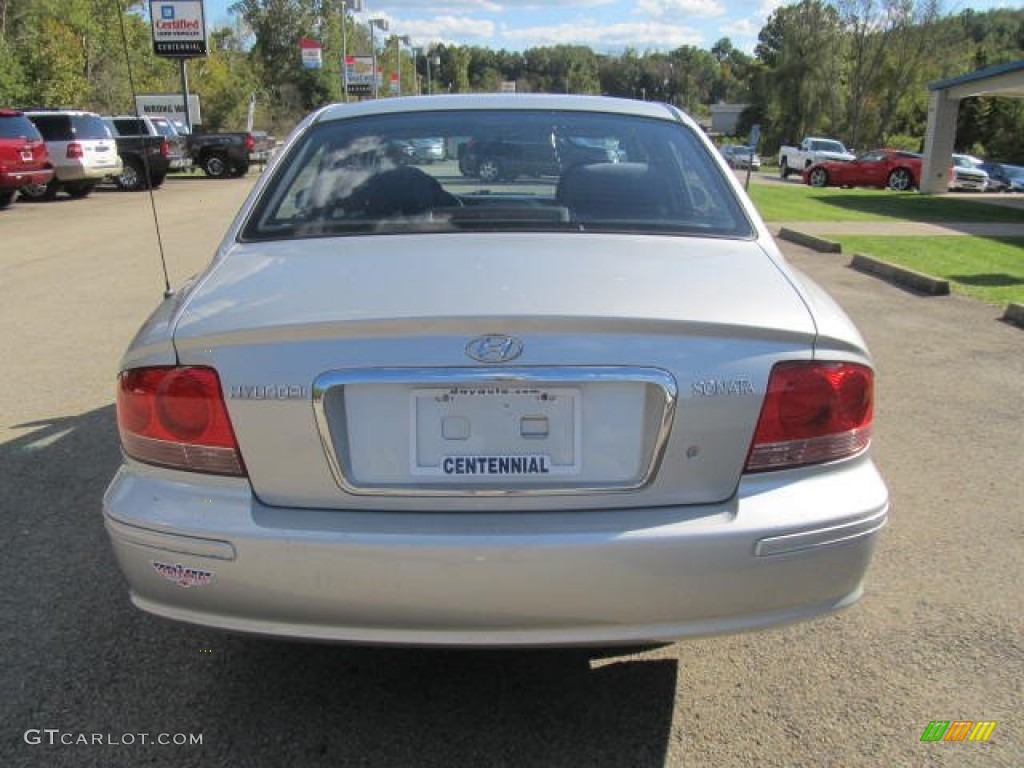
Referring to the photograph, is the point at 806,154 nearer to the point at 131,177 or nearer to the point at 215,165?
the point at 215,165

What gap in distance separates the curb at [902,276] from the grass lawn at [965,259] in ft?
1.13

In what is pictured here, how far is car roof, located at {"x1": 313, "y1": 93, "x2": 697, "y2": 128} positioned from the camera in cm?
365

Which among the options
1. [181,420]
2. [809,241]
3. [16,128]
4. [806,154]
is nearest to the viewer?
[181,420]

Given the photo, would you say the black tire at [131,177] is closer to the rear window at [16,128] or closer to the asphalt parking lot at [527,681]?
the rear window at [16,128]

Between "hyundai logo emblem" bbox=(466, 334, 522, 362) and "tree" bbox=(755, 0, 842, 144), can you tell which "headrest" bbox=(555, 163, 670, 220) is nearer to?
"hyundai logo emblem" bbox=(466, 334, 522, 362)

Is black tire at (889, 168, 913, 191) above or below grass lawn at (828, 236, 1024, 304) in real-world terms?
below

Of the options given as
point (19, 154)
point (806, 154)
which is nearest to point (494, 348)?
point (19, 154)

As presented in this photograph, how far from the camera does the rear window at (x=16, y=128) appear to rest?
18000 millimetres

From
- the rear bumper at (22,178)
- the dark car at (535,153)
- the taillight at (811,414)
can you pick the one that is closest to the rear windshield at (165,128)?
the rear bumper at (22,178)

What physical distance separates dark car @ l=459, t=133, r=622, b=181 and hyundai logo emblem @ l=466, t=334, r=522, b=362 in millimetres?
1467

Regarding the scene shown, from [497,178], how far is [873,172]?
31.6 meters

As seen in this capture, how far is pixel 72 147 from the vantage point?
69.3 feet

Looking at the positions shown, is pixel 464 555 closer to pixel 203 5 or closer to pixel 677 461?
pixel 677 461

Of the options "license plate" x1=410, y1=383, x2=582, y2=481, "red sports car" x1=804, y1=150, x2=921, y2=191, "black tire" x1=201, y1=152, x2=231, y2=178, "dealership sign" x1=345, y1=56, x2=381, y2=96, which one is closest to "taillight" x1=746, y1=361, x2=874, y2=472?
"license plate" x1=410, y1=383, x2=582, y2=481
